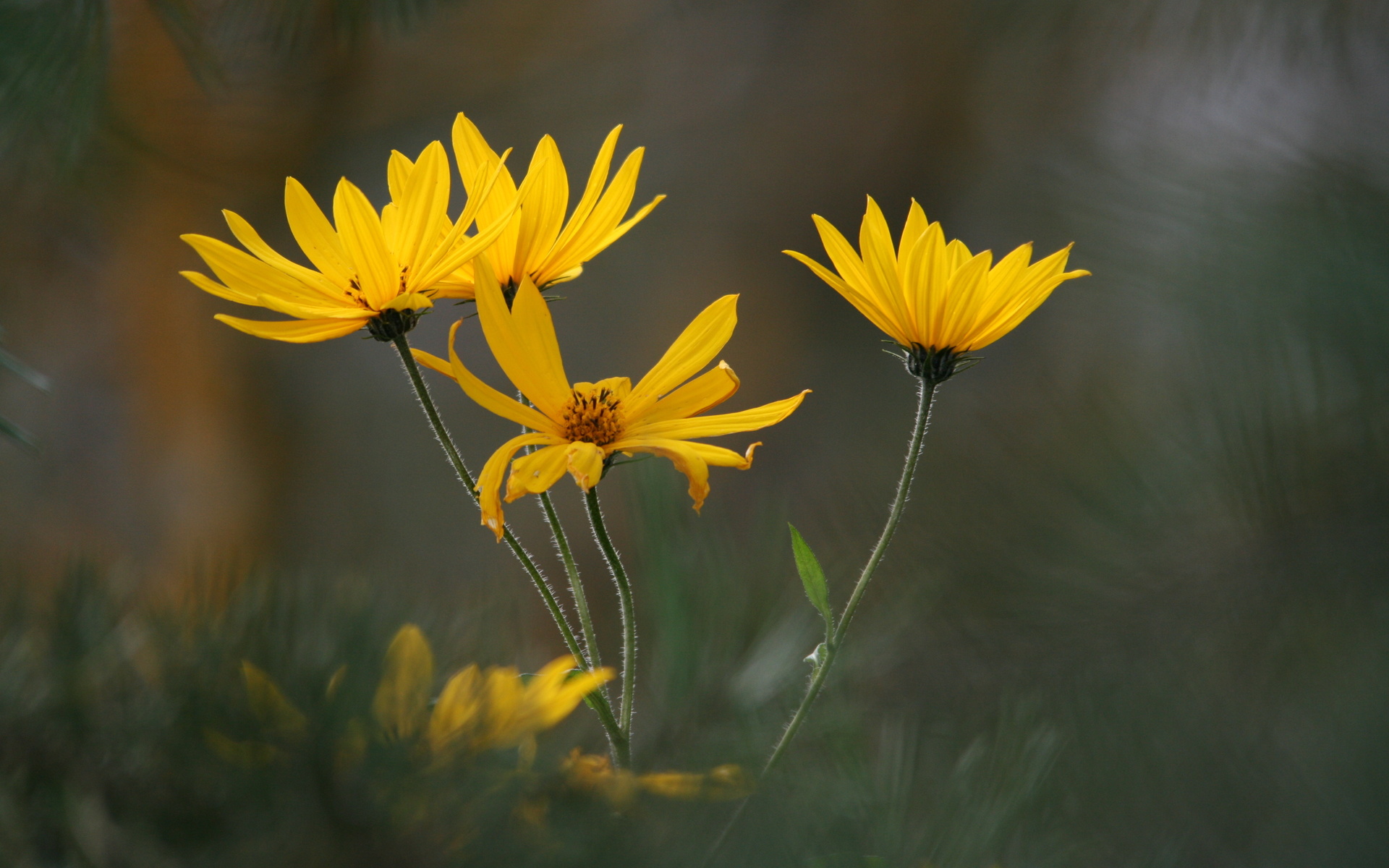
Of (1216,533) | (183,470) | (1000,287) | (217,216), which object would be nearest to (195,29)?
(1000,287)

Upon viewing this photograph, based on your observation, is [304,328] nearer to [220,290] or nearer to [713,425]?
[220,290]

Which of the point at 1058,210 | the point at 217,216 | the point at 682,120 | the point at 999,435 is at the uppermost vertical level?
the point at 682,120

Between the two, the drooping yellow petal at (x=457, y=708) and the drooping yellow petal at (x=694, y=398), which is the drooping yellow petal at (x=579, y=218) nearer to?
the drooping yellow petal at (x=694, y=398)

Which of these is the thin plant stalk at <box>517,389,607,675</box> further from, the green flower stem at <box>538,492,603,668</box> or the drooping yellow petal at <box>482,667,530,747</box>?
the drooping yellow petal at <box>482,667,530,747</box>

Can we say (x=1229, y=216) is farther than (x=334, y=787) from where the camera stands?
Yes

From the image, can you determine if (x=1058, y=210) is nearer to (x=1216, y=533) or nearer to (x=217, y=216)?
(x=1216, y=533)

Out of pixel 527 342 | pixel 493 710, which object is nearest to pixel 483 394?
pixel 527 342
